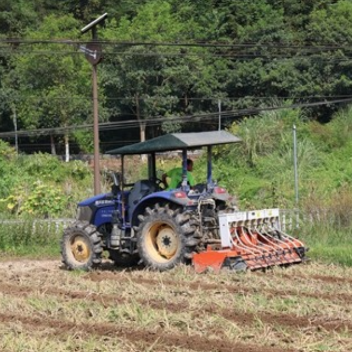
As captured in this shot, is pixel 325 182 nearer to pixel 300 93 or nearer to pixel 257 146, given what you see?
pixel 257 146

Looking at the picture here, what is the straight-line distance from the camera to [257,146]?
3747 centimetres

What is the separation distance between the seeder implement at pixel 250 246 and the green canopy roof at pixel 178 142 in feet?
4.18

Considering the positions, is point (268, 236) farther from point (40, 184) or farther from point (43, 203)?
point (40, 184)

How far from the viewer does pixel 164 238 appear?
1316cm

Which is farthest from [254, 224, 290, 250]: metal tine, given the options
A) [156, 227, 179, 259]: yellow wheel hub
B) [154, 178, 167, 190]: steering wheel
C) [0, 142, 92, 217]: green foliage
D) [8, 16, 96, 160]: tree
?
[8, 16, 96, 160]: tree

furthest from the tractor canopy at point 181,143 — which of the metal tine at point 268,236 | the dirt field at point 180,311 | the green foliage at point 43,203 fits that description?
the green foliage at point 43,203

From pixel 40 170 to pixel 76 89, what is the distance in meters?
12.1

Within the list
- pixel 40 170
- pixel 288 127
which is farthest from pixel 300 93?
pixel 40 170

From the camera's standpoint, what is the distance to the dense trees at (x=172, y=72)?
5206cm

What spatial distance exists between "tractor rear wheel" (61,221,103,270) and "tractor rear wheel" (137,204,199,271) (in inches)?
39.6

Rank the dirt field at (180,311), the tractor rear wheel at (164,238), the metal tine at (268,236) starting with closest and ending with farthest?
the dirt field at (180,311)
the tractor rear wheel at (164,238)
the metal tine at (268,236)

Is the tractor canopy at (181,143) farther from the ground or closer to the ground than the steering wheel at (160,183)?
farther from the ground

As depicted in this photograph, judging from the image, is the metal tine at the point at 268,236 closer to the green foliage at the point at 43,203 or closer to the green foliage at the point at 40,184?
the green foliage at the point at 40,184

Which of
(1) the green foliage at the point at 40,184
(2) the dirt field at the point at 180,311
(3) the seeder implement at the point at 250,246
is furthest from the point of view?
(1) the green foliage at the point at 40,184
